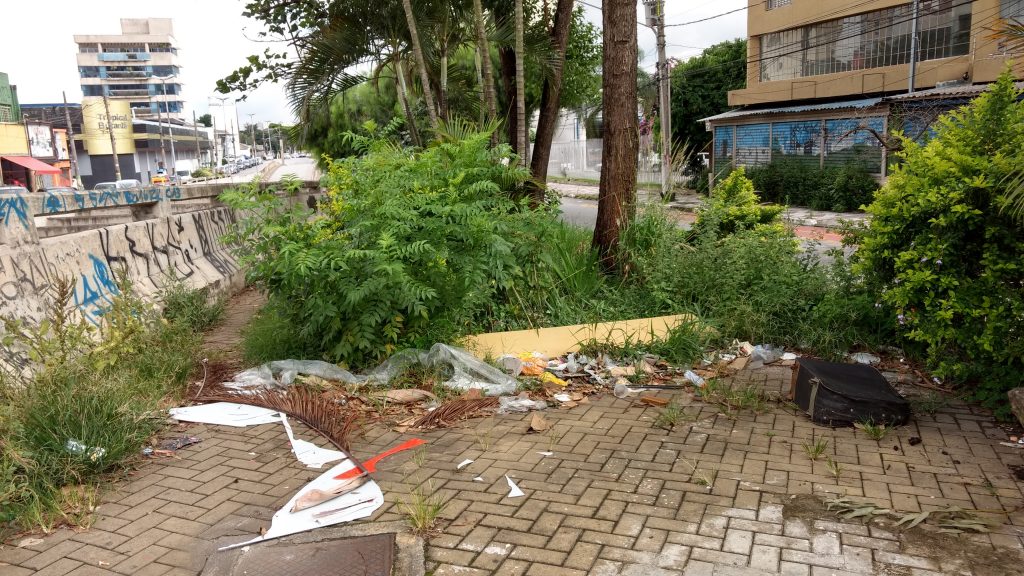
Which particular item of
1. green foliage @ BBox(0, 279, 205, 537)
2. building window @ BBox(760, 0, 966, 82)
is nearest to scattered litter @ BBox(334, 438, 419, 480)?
green foliage @ BBox(0, 279, 205, 537)

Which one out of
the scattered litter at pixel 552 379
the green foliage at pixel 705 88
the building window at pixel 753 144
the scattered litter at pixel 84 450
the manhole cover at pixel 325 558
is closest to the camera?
the manhole cover at pixel 325 558

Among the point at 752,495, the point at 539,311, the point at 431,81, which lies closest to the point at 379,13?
the point at 431,81

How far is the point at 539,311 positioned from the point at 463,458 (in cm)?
284

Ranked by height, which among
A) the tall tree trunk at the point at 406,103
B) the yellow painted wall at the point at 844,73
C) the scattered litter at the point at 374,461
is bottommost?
the scattered litter at the point at 374,461

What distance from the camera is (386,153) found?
21.1 feet

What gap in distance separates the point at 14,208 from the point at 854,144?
2530cm

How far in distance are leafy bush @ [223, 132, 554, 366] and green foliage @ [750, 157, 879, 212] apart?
706 inches

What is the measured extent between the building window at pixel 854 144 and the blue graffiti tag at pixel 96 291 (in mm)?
22599

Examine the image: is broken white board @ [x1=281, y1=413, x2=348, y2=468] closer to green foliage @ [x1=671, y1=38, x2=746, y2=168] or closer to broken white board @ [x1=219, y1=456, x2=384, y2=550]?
broken white board @ [x1=219, y1=456, x2=384, y2=550]

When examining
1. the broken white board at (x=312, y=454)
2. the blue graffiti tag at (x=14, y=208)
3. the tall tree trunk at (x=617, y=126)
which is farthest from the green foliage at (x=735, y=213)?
the blue graffiti tag at (x=14, y=208)

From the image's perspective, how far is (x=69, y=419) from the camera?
4.25 meters

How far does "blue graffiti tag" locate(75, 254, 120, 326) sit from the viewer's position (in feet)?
21.2

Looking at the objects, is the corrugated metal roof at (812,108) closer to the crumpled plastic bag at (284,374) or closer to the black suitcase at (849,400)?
the black suitcase at (849,400)

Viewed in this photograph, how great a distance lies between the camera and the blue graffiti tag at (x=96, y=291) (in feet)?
21.2
